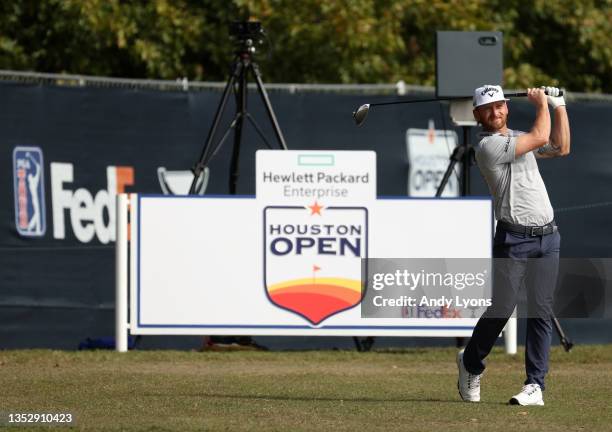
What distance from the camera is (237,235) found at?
12.7m

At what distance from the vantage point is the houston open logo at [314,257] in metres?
12.6

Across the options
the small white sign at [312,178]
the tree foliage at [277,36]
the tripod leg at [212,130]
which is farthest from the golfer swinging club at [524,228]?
the tree foliage at [277,36]

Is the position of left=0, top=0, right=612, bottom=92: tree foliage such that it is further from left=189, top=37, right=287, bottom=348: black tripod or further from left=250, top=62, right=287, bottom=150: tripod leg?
left=250, top=62, right=287, bottom=150: tripod leg

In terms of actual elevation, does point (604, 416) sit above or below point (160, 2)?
below

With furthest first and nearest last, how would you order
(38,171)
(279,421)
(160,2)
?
(160,2) → (38,171) → (279,421)

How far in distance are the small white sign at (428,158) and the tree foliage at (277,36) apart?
11.0 feet

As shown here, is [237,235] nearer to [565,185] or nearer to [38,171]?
[38,171]

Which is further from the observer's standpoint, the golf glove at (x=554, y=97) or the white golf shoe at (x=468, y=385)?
the white golf shoe at (x=468, y=385)

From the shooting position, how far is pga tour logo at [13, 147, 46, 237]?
45.4 feet

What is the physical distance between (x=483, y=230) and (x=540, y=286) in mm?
3881

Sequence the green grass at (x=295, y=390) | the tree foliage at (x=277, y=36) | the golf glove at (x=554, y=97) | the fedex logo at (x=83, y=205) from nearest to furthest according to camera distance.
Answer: the green grass at (x=295, y=390), the golf glove at (x=554, y=97), the fedex logo at (x=83, y=205), the tree foliage at (x=277, y=36)

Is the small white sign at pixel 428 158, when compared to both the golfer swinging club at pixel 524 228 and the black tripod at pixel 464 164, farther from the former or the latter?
the golfer swinging club at pixel 524 228

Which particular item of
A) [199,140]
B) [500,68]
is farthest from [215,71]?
[500,68]

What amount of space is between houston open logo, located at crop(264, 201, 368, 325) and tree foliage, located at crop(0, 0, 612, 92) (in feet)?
17.8
